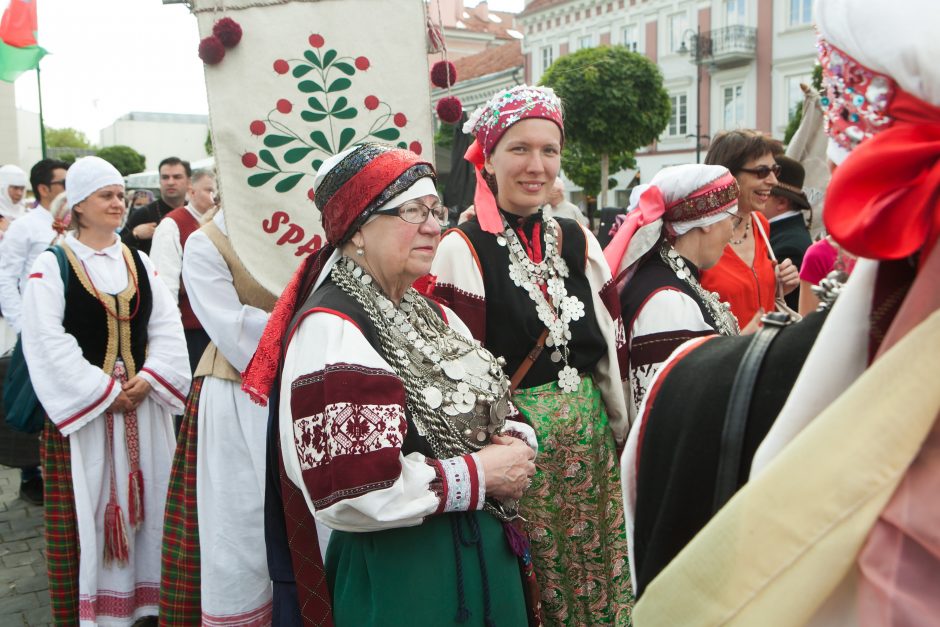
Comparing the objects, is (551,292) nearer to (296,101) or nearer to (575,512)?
(575,512)

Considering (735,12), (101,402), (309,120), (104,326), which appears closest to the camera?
(309,120)

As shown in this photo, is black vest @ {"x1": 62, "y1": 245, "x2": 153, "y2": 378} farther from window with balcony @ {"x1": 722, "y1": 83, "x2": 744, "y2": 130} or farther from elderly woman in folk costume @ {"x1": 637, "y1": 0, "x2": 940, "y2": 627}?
window with balcony @ {"x1": 722, "y1": 83, "x2": 744, "y2": 130}

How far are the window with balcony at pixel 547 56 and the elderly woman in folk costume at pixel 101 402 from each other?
40.6 metres

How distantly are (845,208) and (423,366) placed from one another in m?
1.53

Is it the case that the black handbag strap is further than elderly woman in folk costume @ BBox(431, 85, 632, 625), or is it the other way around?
elderly woman in folk costume @ BBox(431, 85, 632, 625)

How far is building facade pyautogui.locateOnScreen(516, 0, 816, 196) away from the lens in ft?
109

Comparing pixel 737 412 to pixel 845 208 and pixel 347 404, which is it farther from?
pixel 347 404

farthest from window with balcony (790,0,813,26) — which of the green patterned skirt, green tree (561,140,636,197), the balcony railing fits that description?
the green patterned skirt

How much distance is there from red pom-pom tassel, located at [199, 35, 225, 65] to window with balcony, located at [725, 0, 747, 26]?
3575 cm

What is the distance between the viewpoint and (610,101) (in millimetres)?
25297

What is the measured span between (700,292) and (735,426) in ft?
6.83

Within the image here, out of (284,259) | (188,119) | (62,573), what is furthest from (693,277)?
(188,119)

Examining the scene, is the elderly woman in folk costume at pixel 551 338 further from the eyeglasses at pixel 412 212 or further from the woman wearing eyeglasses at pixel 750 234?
the woman wearing eyeglasses at pixel 750 234

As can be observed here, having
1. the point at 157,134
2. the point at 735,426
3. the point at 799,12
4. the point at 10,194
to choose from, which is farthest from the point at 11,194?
the point at 157,134
